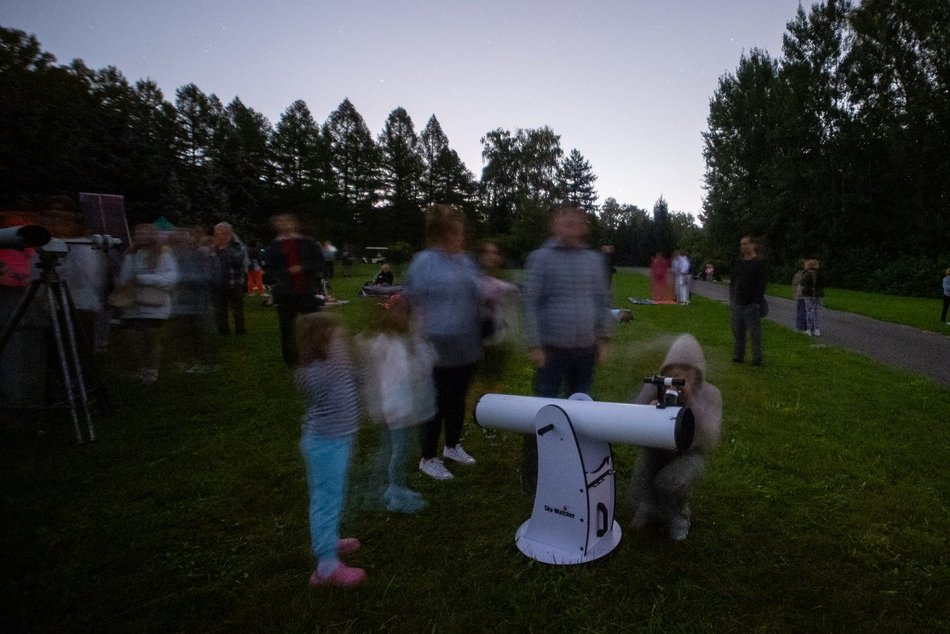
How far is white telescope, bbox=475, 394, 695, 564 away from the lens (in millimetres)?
2316

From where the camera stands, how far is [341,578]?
2.51 metres

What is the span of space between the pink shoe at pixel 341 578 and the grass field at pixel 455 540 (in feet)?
0.17

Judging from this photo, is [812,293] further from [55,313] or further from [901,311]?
[55,313]

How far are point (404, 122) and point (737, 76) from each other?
103ft

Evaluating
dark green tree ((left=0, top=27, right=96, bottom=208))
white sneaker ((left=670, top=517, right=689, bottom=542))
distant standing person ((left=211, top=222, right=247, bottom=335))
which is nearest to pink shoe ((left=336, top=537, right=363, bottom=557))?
white sneaker ((left=670, top=517, right=689, bottom=542))

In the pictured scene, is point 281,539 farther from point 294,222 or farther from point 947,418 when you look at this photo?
point 947,418

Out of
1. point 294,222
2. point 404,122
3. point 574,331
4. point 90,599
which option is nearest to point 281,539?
point 90,599

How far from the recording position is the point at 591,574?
2.59m

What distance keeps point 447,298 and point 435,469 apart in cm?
132

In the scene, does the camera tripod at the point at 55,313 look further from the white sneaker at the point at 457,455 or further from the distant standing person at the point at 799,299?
the distant standing person at the point at 799,299

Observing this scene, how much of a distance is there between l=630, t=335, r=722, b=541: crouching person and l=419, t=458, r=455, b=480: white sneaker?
134cm

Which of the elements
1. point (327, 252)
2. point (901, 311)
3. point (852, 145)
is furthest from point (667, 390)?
point (852, 145)

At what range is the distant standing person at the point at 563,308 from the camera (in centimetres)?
319

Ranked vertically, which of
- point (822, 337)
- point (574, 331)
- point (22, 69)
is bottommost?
point (822, 337)
